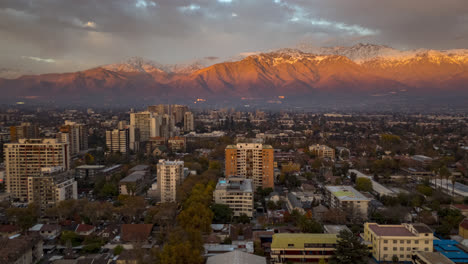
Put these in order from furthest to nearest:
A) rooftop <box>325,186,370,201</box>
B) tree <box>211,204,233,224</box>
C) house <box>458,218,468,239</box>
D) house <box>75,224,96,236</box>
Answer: rooftop <box>325,186,370,201</box> → tree <box>211,204,233,224</box> → house <box>75,224,96,236</box> → house <box>458,218,468,239</box>

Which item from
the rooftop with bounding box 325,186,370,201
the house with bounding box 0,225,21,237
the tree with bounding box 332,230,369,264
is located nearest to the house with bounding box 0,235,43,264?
the house with bounding box 0,225,21,237

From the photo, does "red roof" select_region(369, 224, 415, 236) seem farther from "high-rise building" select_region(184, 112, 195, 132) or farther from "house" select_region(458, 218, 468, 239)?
"high-rise building" select_region(184, 112, 195, 132)

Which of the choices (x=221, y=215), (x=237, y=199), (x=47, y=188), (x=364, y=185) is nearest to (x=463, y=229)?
(x=364, y=185)

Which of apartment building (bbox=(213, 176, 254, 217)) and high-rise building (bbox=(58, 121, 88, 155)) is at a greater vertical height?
high-rise building (bbox=(58, 121, 88, 155))

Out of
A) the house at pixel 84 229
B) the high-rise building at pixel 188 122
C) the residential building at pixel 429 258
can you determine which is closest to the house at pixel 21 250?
the house at pixel 84 229

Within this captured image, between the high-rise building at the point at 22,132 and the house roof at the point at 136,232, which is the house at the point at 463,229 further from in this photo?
the high-rise building at the point at 22,132

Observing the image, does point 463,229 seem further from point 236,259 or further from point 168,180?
point 168,180
